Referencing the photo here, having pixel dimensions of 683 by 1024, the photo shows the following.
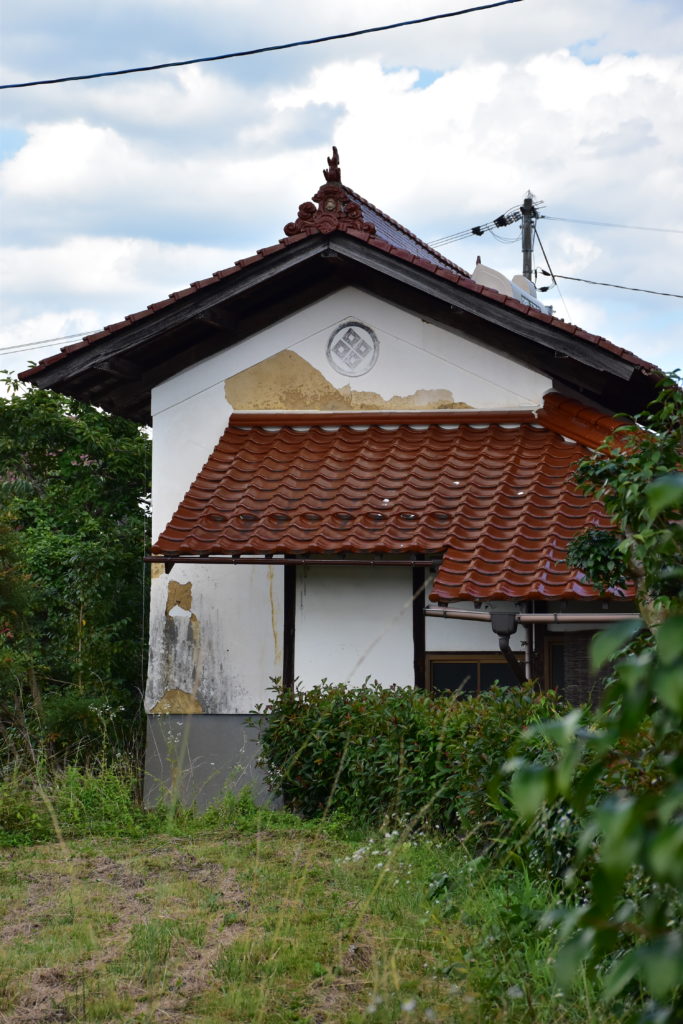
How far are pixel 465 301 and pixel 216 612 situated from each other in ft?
11.4

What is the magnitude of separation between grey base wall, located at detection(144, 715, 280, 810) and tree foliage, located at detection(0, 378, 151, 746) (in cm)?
85

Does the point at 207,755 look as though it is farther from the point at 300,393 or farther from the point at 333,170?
the point at 333,170

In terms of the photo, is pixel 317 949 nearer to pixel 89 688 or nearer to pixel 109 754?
pixel 109 754

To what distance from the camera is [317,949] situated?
4.69 metres

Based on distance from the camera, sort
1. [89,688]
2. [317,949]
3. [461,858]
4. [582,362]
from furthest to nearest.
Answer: [89,688] → [582,362] → [461,858] → [317,949]

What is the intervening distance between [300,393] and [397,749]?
13.2ft

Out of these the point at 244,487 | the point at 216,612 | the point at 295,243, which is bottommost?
the point at 216,612

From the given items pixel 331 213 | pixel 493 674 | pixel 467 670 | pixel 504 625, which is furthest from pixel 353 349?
pixel 504 625

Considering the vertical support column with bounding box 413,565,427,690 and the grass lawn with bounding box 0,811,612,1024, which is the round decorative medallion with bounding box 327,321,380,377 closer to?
the vertical support column with bounding box 413,565,427,690

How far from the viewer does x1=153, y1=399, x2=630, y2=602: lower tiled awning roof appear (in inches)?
323

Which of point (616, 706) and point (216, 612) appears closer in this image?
point (616, 706)

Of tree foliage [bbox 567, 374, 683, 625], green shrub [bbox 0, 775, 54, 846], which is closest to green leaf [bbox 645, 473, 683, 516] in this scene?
tree foliage [bbox 567, 374, 683, 625]

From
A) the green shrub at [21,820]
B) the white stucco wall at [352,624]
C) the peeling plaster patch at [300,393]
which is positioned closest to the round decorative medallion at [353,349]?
the peeling plaster patch at [300,393]

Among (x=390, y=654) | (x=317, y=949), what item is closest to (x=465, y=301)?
(x=390, y=654)
